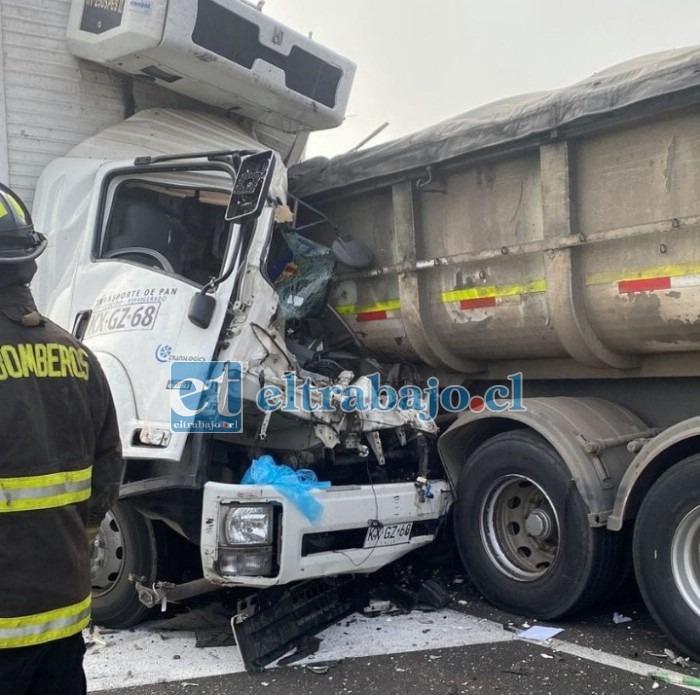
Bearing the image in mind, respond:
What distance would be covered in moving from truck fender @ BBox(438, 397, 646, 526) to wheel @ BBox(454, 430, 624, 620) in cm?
8

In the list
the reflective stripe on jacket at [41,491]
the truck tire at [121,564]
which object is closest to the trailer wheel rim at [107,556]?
the truck tire at [121,564]

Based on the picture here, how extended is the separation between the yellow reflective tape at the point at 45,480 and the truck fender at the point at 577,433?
2346mm

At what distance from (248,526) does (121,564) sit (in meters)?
0.99

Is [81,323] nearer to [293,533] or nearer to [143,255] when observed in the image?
[143,255]

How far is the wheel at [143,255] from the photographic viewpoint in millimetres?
4125

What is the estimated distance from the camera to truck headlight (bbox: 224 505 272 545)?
3.34 m

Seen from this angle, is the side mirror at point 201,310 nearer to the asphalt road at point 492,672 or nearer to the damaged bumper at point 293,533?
the damaged bumper at point 293,533

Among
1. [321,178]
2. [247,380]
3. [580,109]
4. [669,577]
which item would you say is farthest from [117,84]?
[669,577]

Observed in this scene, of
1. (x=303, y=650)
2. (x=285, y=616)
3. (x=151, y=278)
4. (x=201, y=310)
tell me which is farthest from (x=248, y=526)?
(x=151, y=278)

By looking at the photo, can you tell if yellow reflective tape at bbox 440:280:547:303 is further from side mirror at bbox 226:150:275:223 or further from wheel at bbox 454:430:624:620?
side mirror at bbox 226:150:275:223

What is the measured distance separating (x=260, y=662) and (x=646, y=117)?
2860 mm

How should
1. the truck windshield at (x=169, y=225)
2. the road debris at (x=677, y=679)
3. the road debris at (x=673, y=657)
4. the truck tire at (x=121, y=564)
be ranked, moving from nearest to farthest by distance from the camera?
the road debris at (x=677, y=679)
the road debris at (x=673, y=657)
the truck tire at (x=121, y=564)
the truck windshield at (x=169, y=225)

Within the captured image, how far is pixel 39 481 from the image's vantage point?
1.90m

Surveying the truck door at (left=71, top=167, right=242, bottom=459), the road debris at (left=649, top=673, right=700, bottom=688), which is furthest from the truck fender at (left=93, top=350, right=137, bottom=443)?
the road debris at (left=649, top=673, right=700, bottom=688)
